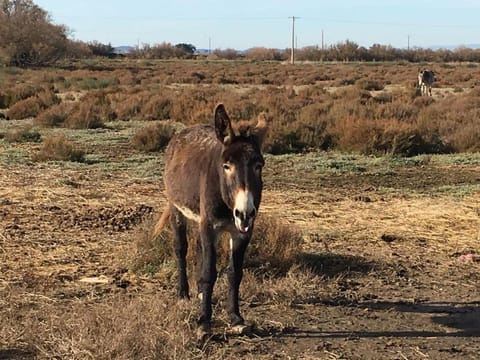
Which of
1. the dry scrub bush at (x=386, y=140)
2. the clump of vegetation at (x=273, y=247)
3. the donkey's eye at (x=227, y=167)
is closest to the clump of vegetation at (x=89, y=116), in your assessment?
the dry scrub bush at (x=386, y=140)

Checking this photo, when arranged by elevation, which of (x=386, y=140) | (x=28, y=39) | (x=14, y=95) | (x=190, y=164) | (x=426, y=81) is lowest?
(x=386, y=140)

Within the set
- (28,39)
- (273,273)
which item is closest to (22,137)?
(273,273)

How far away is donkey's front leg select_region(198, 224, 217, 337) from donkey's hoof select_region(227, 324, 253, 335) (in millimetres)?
208

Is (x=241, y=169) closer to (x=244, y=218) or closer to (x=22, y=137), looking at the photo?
(x=244, y=218)

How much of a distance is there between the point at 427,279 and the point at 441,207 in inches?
149

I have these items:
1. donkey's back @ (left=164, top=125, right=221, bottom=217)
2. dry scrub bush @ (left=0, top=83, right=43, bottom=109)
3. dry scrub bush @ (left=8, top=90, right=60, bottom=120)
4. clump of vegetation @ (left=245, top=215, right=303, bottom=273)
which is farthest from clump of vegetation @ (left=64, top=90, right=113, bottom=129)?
donkey's back @ (left=164, top=125, right=221, bottom=217)

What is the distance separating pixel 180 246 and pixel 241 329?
4.29 feet

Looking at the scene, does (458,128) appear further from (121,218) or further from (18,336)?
A: (18,336)

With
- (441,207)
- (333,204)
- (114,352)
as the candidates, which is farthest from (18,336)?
(441,207)

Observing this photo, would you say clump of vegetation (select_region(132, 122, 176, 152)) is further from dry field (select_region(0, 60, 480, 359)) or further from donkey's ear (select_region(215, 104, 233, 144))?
donkey's ear (select_region(215, 104, 233, 144))

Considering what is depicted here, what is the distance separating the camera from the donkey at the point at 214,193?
486 centimetres

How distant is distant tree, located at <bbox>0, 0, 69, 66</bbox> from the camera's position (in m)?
67.1

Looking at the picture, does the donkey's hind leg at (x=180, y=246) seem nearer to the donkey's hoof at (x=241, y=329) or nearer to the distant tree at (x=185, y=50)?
the donkey's hoof at (x=241, y=329)

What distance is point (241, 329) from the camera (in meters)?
5.62
